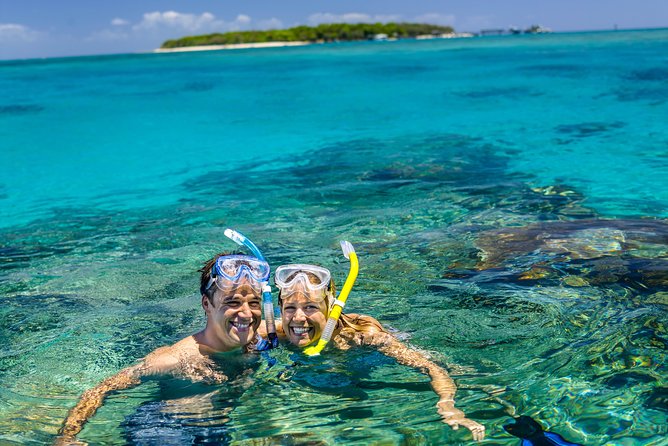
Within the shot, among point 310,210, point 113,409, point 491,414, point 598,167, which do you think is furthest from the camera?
point 598,167

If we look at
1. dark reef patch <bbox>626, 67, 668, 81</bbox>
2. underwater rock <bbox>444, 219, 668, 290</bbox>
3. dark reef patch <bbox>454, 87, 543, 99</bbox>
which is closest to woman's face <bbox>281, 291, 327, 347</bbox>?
underwater rock <bbox>444, 219, 668, 290</bbox>

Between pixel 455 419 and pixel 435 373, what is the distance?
0.34 metres

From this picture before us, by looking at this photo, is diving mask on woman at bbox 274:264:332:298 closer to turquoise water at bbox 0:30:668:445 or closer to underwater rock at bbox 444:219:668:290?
turquoise water at bbox 0:30:668:445

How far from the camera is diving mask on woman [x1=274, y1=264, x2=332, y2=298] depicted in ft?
11.8

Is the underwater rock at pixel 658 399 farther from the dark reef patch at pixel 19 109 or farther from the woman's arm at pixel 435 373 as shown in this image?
the dark reef patch at pixel 19 109

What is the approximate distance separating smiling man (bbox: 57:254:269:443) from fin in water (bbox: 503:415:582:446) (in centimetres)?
142

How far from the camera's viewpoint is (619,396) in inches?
140

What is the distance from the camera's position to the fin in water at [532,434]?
3.21 metres

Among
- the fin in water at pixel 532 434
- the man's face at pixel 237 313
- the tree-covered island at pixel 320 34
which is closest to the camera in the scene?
the fin in water at pixel 532 434

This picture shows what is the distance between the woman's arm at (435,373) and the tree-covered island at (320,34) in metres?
118

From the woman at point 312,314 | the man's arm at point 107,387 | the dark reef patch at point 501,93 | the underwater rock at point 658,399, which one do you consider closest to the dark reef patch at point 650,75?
the dark reef patch at point 501,93

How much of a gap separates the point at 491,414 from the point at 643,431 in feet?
2.34

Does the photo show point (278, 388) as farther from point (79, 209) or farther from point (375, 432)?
point (79, 209)

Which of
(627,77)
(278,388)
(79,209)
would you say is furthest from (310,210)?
(627,77)
